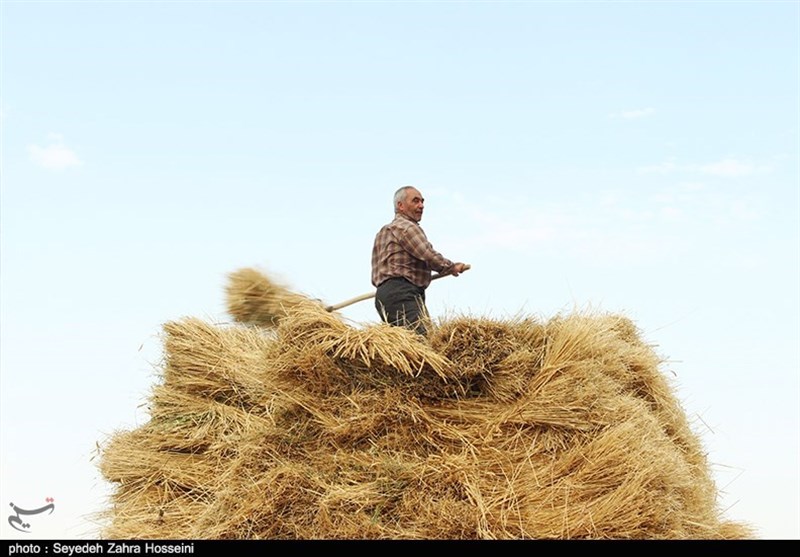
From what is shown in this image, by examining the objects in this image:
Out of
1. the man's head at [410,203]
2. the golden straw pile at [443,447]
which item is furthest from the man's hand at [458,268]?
the golden straw pile at [443,447]

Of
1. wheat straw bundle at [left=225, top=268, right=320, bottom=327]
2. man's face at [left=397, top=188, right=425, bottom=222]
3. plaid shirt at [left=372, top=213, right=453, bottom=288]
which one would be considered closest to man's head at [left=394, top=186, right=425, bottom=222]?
man's face at [left=397, top=188, right=425, bottom=222]

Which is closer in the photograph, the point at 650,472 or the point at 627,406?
the point at 650,472

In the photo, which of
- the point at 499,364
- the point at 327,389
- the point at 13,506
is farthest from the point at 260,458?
the point at 13,506

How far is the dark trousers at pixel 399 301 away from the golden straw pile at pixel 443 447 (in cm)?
66

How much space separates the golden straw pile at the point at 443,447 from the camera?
17.0 ft

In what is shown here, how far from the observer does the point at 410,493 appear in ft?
17.3

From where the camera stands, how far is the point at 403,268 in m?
6.49

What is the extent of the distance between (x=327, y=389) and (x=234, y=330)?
6.52 ft

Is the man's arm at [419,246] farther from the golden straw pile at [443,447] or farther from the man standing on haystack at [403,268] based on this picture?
the golden straw pile at [443,447]

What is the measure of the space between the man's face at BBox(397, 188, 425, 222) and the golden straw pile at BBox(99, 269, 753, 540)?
4.38 ft

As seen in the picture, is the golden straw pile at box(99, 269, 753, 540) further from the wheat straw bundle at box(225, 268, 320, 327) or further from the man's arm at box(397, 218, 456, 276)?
the wheat straw bundle at box(225, 268, 320, 327)

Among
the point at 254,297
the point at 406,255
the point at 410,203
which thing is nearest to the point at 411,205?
the point at 410,203

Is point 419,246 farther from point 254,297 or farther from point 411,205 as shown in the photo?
point 254,297
